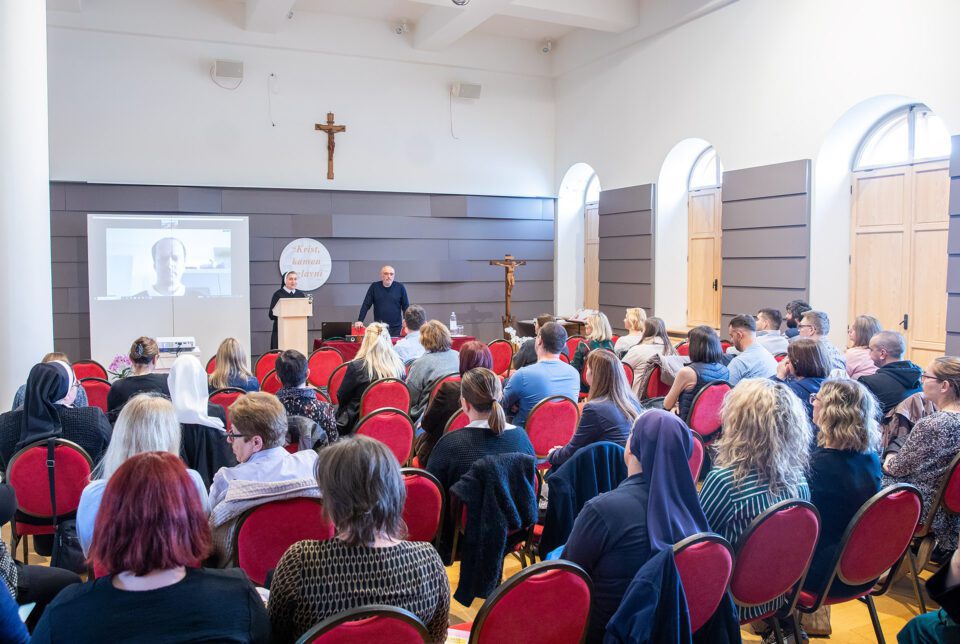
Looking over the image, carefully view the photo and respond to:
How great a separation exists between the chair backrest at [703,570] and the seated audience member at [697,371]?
2.52 m

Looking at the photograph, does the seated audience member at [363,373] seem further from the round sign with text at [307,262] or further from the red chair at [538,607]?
the round sign with text at [307,262]

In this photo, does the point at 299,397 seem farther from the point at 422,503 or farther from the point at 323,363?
the point at 323,363

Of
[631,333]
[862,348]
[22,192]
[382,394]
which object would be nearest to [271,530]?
[382,394]

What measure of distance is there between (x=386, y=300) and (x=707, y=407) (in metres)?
5.21

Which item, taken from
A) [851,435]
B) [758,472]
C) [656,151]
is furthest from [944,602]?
[656,151]

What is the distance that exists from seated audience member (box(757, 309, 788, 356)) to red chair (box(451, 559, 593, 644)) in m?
4.54

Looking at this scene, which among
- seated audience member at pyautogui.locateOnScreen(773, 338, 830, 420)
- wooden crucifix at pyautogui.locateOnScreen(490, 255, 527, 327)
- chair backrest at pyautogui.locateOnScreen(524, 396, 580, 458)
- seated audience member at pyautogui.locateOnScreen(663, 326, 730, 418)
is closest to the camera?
seated audience member at pyautogui.locateOnScreen(773, 338, 830, 420)

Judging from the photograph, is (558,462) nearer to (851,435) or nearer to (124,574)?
(851,435)

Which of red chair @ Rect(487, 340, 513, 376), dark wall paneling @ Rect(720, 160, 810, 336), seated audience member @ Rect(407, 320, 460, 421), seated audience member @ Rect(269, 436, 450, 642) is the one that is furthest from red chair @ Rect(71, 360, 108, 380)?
dark wall paneling @ Rect(720, 160, 810, 336)

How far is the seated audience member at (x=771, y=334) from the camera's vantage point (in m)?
5.90

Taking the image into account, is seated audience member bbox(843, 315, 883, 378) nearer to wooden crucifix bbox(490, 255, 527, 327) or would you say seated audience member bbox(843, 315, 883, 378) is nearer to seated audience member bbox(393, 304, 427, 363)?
seated audience member bbox(393, 304, 427, 363)

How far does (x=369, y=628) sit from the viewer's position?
155 centimetres

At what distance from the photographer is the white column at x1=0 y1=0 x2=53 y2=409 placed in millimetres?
5199

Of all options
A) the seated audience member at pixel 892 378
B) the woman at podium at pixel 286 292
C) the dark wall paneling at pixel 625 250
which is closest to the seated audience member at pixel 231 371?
the seated audience member at pixel 892 378
